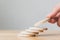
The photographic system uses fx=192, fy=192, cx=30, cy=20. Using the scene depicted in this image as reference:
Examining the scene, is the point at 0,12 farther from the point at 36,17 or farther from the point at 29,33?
the point at 29,33

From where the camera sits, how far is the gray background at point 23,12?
185cm

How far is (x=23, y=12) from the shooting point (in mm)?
1864

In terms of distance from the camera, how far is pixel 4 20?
1867 mm

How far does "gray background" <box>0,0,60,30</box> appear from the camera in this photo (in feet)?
6.06

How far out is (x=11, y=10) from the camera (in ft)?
6.13

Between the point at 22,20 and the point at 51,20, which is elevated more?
the point at 22,20

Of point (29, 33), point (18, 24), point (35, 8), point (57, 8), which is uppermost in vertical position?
point (35, 8)

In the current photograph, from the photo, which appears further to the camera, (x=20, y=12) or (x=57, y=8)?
(x=20, y=12)

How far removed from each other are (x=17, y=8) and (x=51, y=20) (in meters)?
1.02

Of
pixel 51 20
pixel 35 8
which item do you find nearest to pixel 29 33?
pixel 51 20

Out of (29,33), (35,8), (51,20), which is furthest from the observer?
(35,8)

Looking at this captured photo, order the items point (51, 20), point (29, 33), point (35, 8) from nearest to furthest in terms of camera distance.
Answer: point (29, 33) → point (51, 20) → point (35, 8)

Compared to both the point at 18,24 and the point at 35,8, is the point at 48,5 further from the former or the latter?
the point at 18,24

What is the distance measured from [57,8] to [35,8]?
37.7 inches
